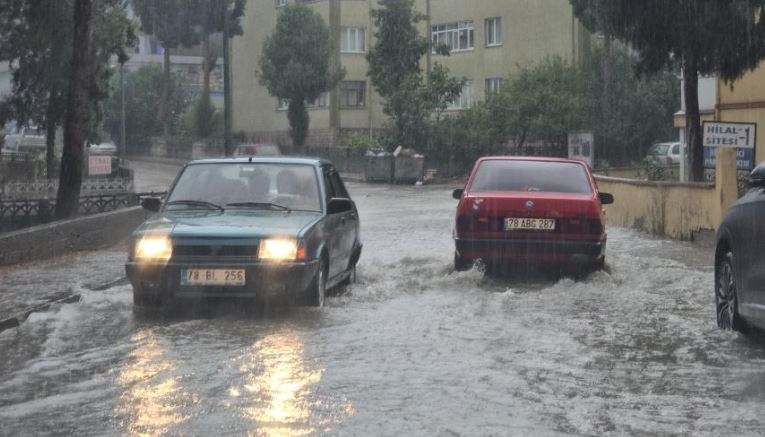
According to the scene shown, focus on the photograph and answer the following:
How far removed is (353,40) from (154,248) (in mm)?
56083

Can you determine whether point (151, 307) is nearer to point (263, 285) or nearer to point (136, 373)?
point (263, 285)

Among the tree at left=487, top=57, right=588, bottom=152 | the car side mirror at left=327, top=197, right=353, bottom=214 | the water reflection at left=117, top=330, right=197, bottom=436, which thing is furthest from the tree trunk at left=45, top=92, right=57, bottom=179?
the water reflection at left=117, top=330, right=197, bottom=436

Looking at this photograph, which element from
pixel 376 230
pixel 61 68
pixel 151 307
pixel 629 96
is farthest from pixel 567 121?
pixel 151 307

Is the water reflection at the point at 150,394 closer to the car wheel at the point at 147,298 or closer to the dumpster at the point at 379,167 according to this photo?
the car wheel at the point at 147,298

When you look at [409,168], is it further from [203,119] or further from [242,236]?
[242,236]

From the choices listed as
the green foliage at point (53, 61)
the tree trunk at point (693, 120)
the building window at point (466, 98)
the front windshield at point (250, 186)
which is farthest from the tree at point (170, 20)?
the front windshield at point (250, 186)

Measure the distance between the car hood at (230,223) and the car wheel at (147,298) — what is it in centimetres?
53

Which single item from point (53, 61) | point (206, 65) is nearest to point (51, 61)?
point (53, 61)

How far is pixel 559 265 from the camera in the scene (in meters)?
13.5

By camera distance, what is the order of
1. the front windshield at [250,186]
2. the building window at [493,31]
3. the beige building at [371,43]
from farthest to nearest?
the building window at [493,31] → the beige building at [371,43] → the front windshield at [250,186]

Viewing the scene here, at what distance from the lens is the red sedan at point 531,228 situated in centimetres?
1350

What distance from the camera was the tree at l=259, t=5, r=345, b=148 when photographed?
202 feet

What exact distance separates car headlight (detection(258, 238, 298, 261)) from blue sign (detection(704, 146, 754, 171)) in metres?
12.2

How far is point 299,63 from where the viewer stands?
61312 mm
